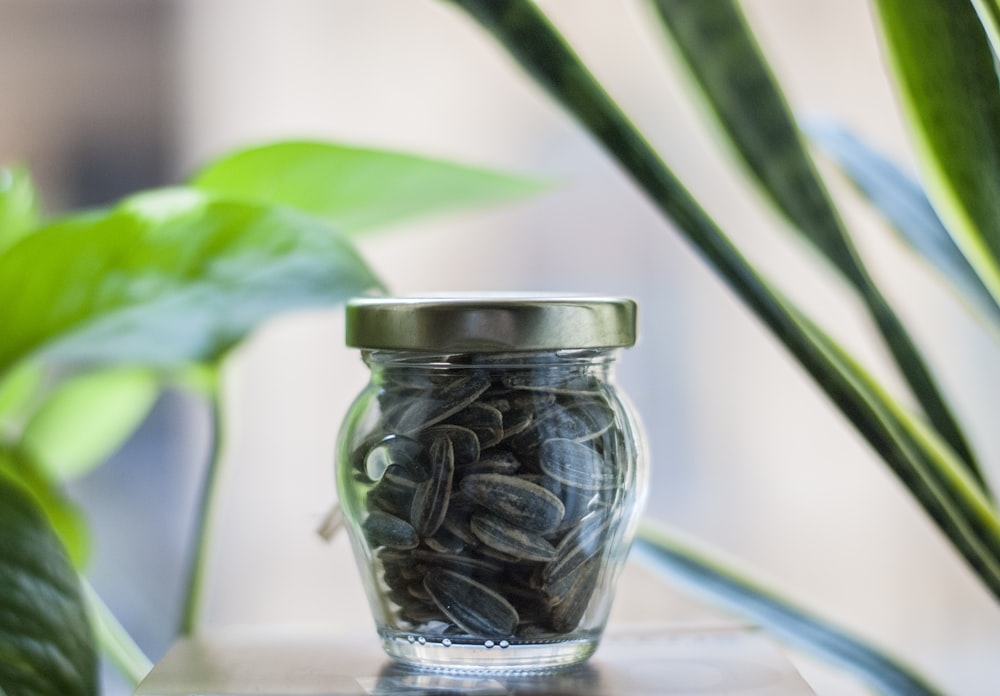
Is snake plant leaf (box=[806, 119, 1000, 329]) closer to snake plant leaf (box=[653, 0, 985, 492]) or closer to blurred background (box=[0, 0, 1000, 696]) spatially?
snake plant leaf (box=[653, 0, 985, 492])

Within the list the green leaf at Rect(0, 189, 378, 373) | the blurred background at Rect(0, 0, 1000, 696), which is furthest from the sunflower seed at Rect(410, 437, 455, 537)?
the blurred background at Rect(0, 0, 1000, 696)

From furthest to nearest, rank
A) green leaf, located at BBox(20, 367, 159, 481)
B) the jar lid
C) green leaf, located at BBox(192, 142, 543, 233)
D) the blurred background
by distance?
the blurred background
green leaf, located at BBox(20, 367, 159, 481)
green leaf, located at BBox(192, 142, 543, 233)
the jar lid

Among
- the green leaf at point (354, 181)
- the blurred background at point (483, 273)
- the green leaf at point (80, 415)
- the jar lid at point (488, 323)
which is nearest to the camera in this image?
the jar lid at point (488, 323)

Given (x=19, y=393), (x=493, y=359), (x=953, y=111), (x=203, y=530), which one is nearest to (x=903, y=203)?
(x=953, y=111)

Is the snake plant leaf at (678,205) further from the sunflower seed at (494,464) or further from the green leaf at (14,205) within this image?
the green leaf at (14,205)

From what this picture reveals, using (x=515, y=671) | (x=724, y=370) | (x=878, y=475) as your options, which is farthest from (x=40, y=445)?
(x=878, y=475)

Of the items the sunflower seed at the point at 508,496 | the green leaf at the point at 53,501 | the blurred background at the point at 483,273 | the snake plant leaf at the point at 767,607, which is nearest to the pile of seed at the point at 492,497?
the sunflower seed at the point at 508,496

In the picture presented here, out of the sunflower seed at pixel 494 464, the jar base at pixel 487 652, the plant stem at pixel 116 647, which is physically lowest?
the plant stem at pixel 116 647

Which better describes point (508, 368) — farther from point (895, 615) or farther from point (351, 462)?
point (895, 615)
